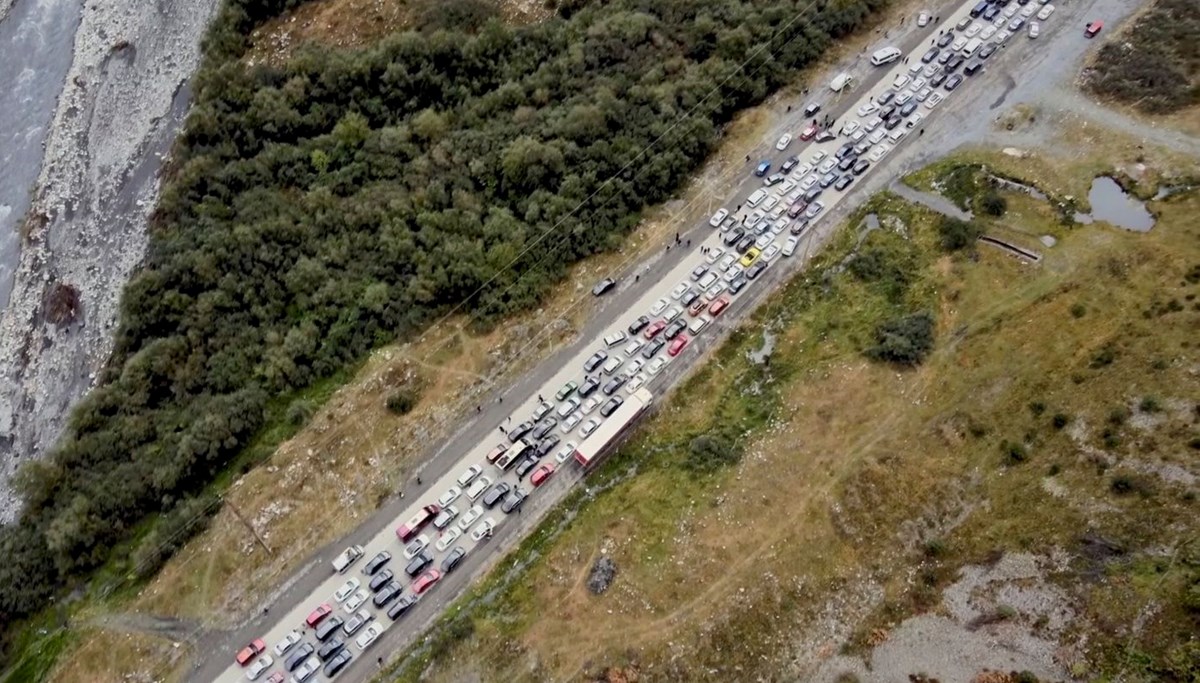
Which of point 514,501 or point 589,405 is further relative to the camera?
point 589,405

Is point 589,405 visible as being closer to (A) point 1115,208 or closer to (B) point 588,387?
(B) point 588,387

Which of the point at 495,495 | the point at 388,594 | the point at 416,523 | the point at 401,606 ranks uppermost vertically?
the point at 416,523

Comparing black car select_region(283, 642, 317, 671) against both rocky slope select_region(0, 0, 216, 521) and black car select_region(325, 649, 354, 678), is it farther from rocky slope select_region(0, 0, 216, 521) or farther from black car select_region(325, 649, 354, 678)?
rocky slope select_region(0, 0, 216, 521)

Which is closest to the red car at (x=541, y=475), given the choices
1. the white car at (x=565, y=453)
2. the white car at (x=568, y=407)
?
the white car at (x=565, y=453)

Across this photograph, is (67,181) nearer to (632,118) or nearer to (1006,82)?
(632,118)

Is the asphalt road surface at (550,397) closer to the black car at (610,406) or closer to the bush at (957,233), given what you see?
the black car at (610,406)

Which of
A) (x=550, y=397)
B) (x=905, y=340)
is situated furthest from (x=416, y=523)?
(x=905, y=340)

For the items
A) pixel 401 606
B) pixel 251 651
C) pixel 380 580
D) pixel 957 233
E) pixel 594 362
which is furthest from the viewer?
pixel 957 233
